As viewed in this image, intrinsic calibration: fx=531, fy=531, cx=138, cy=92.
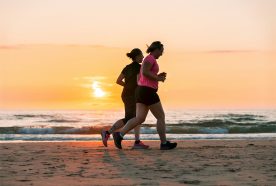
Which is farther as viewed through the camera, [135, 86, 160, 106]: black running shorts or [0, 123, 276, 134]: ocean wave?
[0, 123, 276, 134]: ocean wave

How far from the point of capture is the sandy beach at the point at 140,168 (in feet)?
18.0

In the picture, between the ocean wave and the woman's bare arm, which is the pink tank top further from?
the ocean wave

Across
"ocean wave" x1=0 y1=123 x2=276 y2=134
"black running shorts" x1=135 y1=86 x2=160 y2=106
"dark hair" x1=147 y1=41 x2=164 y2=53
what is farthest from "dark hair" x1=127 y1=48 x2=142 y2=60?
"ocean wave" x1=0 y1=123 x2=276 y2=134

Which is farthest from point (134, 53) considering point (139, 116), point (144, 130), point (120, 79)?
point (144, 130)

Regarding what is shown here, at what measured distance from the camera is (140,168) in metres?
6.49

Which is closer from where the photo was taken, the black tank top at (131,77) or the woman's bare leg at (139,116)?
the woman's bare leg at (139,116)

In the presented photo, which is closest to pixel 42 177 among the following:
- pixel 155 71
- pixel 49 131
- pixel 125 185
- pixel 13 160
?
pixel 125 185

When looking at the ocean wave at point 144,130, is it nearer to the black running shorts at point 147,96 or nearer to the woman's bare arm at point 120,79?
→ the woman's bare arm at point 120,79

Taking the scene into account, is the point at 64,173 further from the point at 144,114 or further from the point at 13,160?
the point at 144,114

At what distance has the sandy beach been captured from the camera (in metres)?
5.49

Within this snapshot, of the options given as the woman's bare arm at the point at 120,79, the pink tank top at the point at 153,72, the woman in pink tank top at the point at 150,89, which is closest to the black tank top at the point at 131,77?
the woman's bare arm at the point at 120,79

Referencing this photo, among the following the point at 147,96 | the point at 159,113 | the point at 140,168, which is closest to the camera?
the point at 140,168

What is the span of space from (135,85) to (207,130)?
14.8m

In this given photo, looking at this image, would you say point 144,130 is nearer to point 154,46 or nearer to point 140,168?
point 154,46
